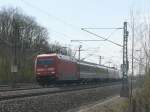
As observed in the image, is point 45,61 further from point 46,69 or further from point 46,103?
point 46,103

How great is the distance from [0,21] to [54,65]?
5306 centimetres

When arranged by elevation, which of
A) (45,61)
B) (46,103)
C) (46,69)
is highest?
(45,61)

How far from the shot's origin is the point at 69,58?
44781mm

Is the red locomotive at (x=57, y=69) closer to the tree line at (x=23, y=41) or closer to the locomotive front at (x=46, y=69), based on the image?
the locomotive front at (x=46, y=69)

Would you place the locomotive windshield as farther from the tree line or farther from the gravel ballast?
the tree line

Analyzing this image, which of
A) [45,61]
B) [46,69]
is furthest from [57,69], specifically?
[45,61]

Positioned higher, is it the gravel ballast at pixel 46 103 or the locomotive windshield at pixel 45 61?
the locomotive windshield at pixel 45 61

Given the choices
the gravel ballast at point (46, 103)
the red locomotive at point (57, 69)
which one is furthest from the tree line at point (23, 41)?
the gravel ballast at point (46, 103)

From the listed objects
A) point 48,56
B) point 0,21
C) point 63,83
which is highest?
point 0,21

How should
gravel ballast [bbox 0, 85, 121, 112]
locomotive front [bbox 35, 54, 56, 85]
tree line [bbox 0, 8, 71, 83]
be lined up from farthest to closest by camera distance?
1. tree line [bbox 0, 8, 71, 83]
2. locomotive front [bbox 35, 54, 56, 85]
3. gravel ballast [bbox 0, 85, 121, 112]

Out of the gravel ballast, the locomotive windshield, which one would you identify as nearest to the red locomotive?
the locomotive windshield

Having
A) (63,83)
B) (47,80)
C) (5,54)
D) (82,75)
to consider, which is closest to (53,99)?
(47,80)

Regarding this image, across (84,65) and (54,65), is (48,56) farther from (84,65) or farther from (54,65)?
(84,65)

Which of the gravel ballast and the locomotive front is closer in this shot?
the gravel ballast
